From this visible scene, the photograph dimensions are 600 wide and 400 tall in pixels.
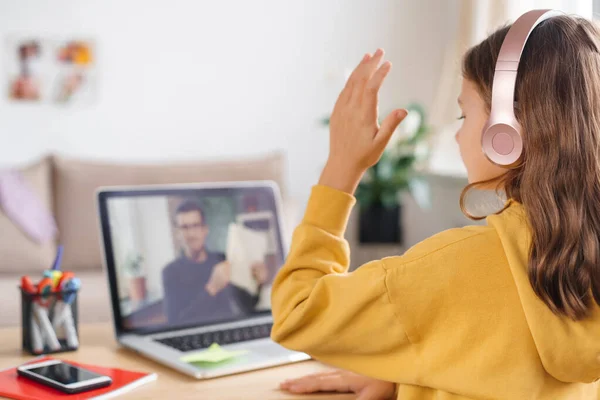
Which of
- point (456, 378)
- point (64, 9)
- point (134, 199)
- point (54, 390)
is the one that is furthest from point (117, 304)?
point (64, 9)

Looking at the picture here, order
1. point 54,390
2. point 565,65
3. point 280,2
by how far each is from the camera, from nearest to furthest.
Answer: point 565,65, point 54,390, point 280,2

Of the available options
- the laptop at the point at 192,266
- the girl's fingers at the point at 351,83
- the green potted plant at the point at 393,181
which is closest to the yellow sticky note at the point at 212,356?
the laptop at the point at 192,266

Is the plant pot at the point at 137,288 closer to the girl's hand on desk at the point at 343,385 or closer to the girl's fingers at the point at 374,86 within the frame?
the girl's hand on desk at the point at 343,385

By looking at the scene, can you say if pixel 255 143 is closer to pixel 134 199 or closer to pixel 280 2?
pixel 280 2

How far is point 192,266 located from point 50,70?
2.46 metres

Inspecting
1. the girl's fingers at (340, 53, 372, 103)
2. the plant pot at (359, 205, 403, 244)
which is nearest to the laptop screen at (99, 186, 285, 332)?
the girl's fingers at (340, 53, 372, 103)

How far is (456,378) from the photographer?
0.77 m

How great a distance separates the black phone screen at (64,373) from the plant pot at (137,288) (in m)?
0.22

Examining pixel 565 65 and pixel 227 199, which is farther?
pixel 227 199

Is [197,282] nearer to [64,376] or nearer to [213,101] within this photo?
[64,376]

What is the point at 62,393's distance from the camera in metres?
0.90

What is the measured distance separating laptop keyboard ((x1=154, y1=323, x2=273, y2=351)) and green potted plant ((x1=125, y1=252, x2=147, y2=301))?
3.6 inches

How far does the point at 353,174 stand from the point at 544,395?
34 cm

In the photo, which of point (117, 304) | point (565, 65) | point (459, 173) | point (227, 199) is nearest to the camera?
point (565, 65)
